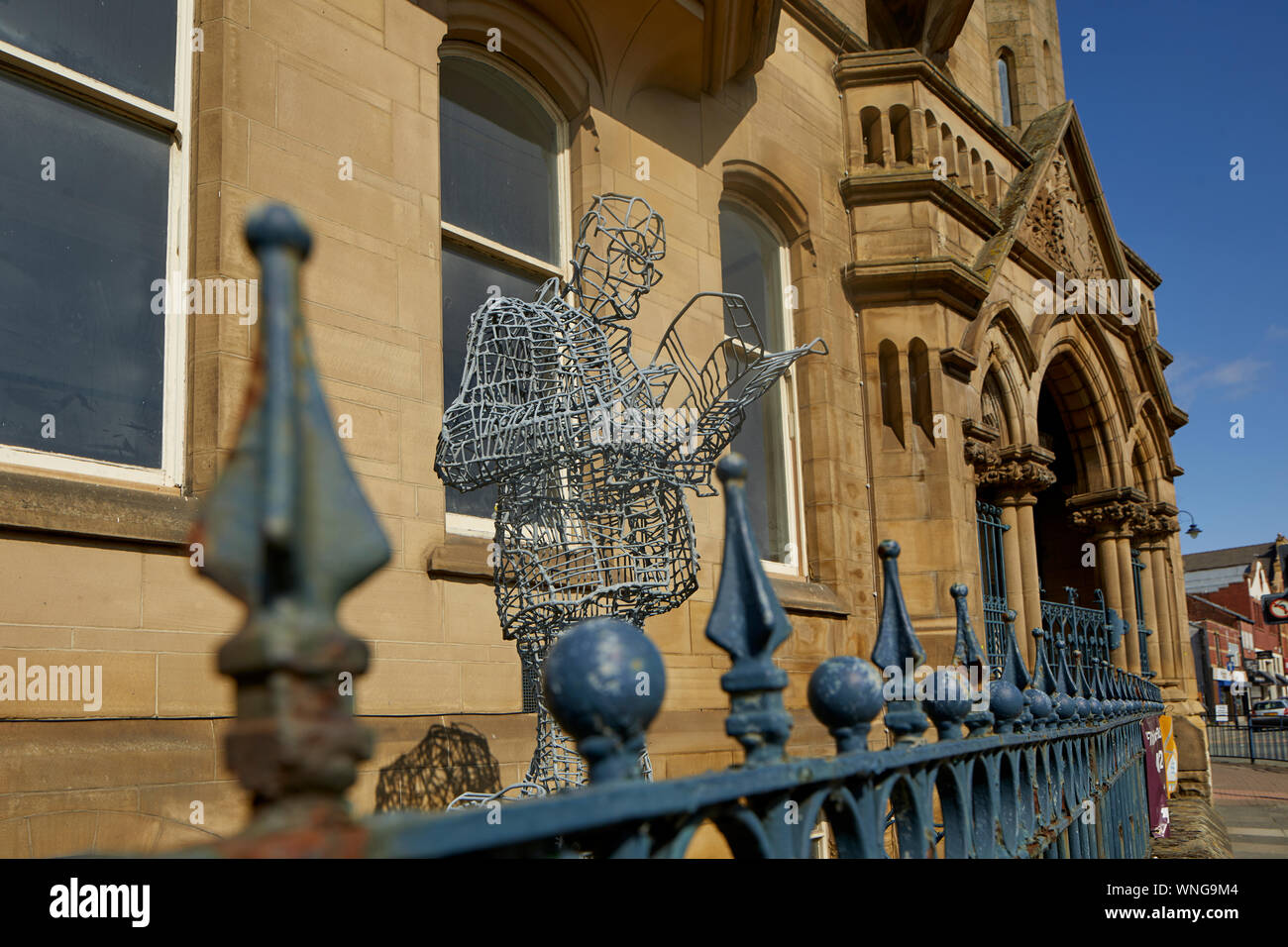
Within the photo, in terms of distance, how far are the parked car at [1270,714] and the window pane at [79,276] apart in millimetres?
34633

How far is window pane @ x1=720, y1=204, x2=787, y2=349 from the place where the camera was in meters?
8.69

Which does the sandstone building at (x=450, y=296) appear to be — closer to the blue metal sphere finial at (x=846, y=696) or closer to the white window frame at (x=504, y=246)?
the white window frame at (x=504, y=246)

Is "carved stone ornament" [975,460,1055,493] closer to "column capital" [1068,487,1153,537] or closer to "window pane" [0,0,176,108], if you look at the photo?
"column capital" [1068,487,1153,537]

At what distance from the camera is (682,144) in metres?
7.46

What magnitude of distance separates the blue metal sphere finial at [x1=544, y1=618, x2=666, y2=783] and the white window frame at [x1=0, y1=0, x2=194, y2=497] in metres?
3.65

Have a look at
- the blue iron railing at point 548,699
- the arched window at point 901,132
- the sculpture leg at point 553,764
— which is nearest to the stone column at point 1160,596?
the arched window at point 901,132

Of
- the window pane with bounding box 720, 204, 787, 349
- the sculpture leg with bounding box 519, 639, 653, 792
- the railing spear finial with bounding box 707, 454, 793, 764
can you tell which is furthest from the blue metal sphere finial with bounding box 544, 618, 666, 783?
the window pane with bounding box 720, 204, 787, 349

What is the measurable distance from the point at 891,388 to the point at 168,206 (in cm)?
627

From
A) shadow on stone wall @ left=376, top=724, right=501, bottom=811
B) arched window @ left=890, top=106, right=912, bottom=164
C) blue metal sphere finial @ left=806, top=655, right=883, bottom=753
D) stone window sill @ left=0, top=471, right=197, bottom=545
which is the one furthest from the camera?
arched window @ left=890, top=106, right=912, bottom=164

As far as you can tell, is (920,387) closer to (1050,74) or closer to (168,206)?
(168,206)

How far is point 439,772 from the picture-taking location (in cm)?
489

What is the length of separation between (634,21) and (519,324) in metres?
4.01

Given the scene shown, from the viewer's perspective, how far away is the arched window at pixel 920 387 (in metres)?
9.13

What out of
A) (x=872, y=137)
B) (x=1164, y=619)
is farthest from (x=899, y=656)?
(x=1164, y=619)
